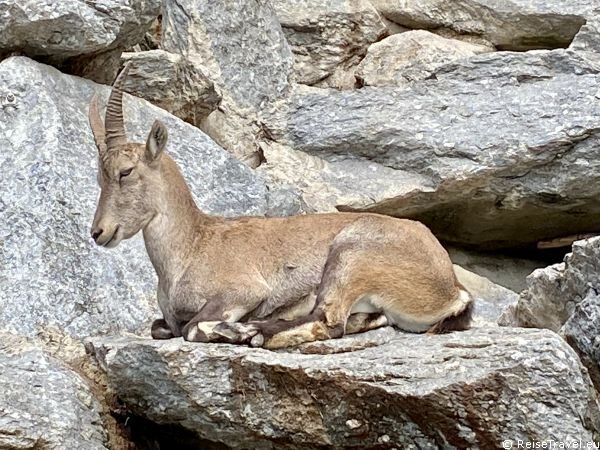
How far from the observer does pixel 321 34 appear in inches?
566

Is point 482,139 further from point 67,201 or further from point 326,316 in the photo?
point 326,316

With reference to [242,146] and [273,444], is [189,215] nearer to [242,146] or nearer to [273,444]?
[273,444]

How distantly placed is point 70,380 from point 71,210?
2.24m

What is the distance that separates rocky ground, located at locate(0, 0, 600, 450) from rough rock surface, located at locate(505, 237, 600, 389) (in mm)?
19

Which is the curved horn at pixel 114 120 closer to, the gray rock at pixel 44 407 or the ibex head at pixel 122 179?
the ibex head at pixel 122 179

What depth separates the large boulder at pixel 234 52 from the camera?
13.2 metres

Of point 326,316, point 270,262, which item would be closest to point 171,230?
point 270,262

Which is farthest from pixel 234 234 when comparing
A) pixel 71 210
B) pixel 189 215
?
pixel 71 210

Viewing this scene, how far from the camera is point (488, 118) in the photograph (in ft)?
41.5

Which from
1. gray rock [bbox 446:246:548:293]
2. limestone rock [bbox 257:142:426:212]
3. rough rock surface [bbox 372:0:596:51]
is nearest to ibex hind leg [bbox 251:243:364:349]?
limestone rock [bbox 257:142:426:212]

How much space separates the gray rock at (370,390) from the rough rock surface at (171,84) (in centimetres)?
454

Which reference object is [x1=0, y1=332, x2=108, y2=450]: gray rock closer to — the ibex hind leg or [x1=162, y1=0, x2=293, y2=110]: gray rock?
the ibex hind leg

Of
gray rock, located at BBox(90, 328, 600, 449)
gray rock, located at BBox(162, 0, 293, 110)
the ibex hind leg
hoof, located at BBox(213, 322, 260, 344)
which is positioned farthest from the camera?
gray rock, located at BBox(162, 0, 293, 110)

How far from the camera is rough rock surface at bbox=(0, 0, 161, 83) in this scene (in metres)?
11.1
